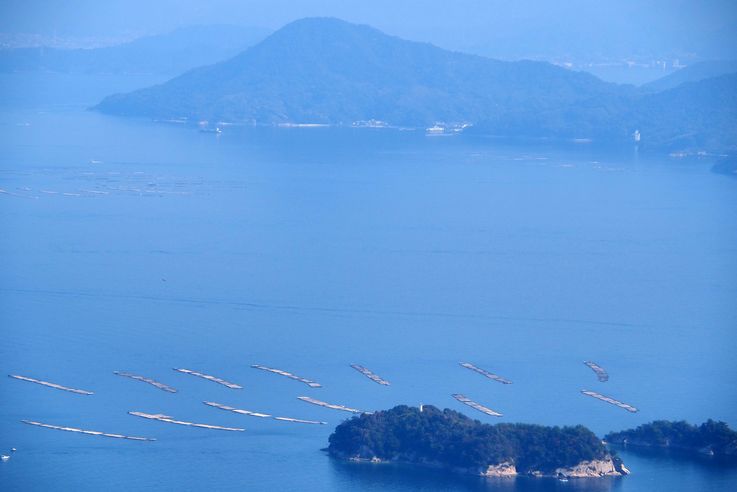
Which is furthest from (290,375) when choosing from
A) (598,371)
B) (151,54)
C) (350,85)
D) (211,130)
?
(151,54)

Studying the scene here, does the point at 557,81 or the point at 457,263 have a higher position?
the point at 557,81

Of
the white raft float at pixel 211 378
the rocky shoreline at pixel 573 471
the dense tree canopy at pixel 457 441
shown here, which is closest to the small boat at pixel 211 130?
the white raft float at pixel 211 378

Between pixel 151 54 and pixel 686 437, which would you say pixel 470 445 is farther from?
pixel 151 54

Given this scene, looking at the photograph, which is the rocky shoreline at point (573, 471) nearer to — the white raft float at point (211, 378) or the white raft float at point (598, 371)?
the white raft float at point (598, 371)

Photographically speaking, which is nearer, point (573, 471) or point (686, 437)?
point (573, 471)

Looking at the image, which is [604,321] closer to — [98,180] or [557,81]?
[98,180]

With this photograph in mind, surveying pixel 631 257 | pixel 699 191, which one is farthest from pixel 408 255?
pixel 699 191
